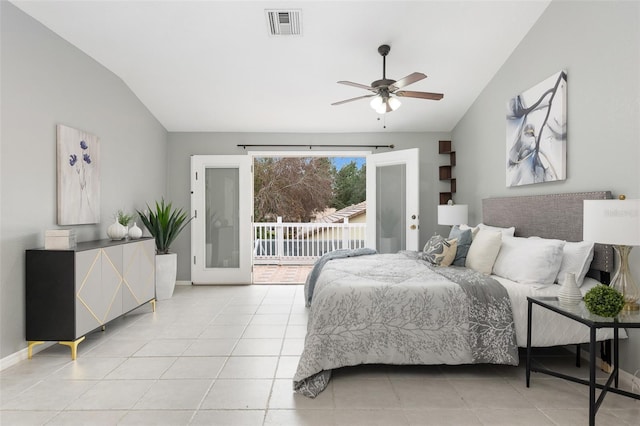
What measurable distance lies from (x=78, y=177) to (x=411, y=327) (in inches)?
133

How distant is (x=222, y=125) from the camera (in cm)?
549

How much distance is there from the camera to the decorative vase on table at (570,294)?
7.05 ft

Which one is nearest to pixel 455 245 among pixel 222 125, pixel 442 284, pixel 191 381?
pixel 442 284

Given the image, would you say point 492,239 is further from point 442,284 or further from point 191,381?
point 191,381

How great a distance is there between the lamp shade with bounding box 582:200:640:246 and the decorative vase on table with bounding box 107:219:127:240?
13.2ft

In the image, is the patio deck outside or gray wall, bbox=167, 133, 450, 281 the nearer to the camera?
gray wall, bbox=167, 133, 450, 281

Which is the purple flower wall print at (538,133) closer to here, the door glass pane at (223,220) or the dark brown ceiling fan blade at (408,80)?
the dark brown ceiling fan blade at (408,80)

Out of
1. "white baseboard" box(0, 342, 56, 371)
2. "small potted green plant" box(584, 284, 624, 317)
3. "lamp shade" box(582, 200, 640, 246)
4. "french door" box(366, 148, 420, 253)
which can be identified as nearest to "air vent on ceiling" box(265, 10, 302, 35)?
"french door" box(366, 148, 420, 253)

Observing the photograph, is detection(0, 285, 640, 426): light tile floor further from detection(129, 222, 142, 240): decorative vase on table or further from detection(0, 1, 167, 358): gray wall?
detection(129, 222, 142, 240): decorative vase on table

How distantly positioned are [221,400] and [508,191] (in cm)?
356

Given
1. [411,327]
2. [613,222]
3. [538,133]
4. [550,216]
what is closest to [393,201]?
[538,133]

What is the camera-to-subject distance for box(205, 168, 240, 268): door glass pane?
18.5 feet

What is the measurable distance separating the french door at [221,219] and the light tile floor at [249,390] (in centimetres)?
228

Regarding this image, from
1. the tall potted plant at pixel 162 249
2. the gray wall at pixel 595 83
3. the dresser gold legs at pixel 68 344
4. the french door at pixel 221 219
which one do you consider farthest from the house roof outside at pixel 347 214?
the dresser gold legs at pixel 68 344
